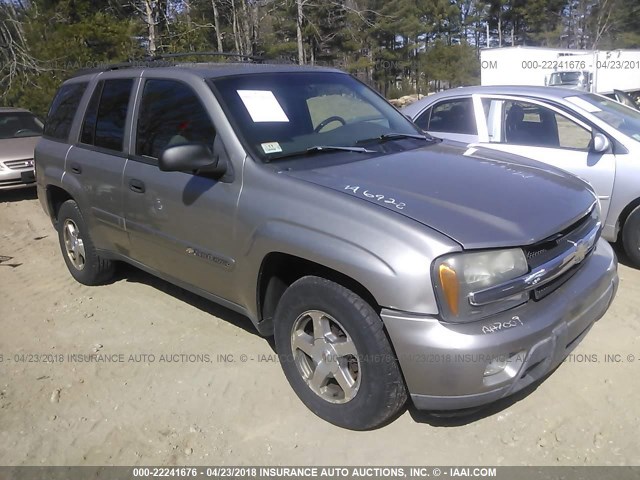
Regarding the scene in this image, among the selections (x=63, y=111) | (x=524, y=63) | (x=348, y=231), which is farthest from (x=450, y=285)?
(x=524, y=63)

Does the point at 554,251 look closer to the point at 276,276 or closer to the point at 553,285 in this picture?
the point at 553,285

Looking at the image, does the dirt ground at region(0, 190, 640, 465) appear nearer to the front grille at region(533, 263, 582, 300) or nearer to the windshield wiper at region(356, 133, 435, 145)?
the front grille at region(533, 263, 582, 300)

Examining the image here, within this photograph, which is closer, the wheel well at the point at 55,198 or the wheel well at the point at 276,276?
the wheel well at the point at 276,276

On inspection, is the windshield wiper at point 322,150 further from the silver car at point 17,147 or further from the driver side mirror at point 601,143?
the silver car at point 17,147

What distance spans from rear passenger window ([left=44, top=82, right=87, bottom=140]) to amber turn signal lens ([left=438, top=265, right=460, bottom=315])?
141 inches

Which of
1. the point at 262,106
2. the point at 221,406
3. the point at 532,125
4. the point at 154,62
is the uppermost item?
the point at 154,62

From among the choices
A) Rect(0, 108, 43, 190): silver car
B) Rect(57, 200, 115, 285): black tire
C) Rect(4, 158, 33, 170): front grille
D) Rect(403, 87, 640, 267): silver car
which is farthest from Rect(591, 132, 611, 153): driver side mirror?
Rect(4, 158, 33, 170): front grille

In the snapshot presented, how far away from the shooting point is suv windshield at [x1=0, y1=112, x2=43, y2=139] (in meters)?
10.3

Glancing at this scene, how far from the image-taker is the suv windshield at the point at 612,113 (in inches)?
214

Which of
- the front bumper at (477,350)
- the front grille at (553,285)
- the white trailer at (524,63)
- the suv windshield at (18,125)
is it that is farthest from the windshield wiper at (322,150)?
the white trailer at (524,63)

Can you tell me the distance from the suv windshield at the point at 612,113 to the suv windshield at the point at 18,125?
361 inches

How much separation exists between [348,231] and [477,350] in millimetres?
774

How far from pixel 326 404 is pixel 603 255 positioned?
5.79ft

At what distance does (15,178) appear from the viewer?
9250 millimetres
